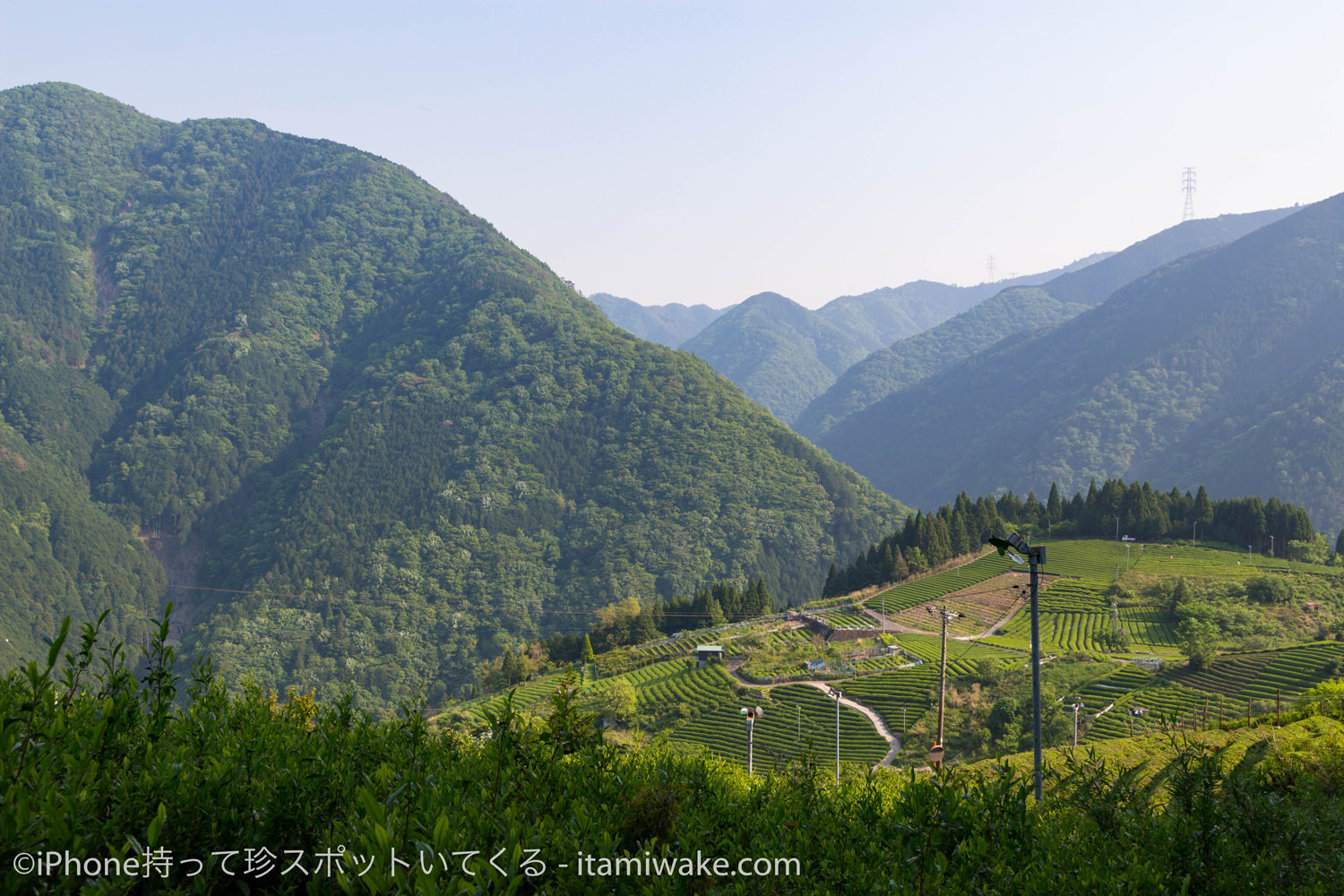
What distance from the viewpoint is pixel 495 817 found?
14.4ft

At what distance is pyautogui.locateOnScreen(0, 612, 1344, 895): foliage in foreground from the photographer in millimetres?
3555

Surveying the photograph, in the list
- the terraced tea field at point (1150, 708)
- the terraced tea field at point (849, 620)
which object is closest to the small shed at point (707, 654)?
the terraced tea field at point (849, 620)

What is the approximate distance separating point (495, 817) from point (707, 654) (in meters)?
70.1

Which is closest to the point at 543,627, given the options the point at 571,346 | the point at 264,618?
the point at 264,618

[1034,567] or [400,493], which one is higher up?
[1034,567]

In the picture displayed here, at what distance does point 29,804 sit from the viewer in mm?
3441

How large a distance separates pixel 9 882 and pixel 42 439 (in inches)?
8330

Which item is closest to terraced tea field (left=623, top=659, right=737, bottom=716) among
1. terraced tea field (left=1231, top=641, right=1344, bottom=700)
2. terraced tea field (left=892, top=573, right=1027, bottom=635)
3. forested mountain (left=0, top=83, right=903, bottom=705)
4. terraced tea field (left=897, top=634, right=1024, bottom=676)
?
terraced tea field (left=897, top=634, right=1024, bottom=676)

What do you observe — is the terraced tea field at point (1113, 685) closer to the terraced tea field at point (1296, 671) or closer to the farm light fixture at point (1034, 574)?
the terraced tea field at point (1296, 671)

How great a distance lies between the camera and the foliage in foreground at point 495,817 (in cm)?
355

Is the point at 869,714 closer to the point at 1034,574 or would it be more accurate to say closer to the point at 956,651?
the point at 956,651

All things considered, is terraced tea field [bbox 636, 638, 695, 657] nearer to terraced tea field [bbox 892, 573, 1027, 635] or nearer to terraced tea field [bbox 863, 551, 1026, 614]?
terraced tea field [bbox 863, 551, 1026, 614]

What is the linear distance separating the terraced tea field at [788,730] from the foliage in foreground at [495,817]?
145 feet

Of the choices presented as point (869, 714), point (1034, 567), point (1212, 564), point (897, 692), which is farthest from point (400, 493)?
point (1034, 567)
